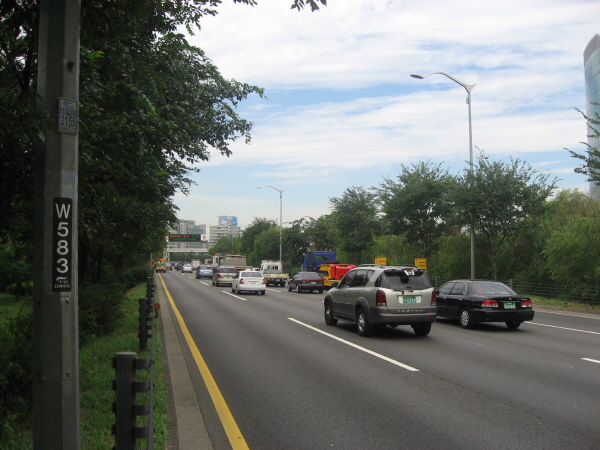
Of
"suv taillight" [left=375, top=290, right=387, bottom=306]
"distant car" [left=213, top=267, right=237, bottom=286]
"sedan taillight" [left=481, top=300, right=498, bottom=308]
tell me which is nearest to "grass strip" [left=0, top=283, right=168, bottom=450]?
"suv taillight" [left=375, top=290, right=387, bottom=306]

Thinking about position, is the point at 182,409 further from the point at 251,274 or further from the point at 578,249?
the point at 251,274

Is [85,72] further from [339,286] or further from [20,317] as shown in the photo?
[339,286]

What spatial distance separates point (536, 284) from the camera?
27344 mm

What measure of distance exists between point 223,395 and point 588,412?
→ 459 cm

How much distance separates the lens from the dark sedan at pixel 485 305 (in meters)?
14.6

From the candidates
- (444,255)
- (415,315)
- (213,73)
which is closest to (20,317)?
(213,73)

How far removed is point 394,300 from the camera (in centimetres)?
1272

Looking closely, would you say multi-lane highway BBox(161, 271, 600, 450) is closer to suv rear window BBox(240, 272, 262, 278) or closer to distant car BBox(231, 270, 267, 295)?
distant car BBox(231, 270, 267, 295)

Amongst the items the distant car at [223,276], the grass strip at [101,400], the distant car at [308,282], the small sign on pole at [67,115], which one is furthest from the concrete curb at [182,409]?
the distant car at [223,276]

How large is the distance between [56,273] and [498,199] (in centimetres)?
2681

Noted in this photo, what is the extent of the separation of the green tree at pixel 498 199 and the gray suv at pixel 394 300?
15.6 meters

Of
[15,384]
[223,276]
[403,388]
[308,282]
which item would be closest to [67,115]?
[15,384]

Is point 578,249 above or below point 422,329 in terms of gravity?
above

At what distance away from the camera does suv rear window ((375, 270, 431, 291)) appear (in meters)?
12.9
